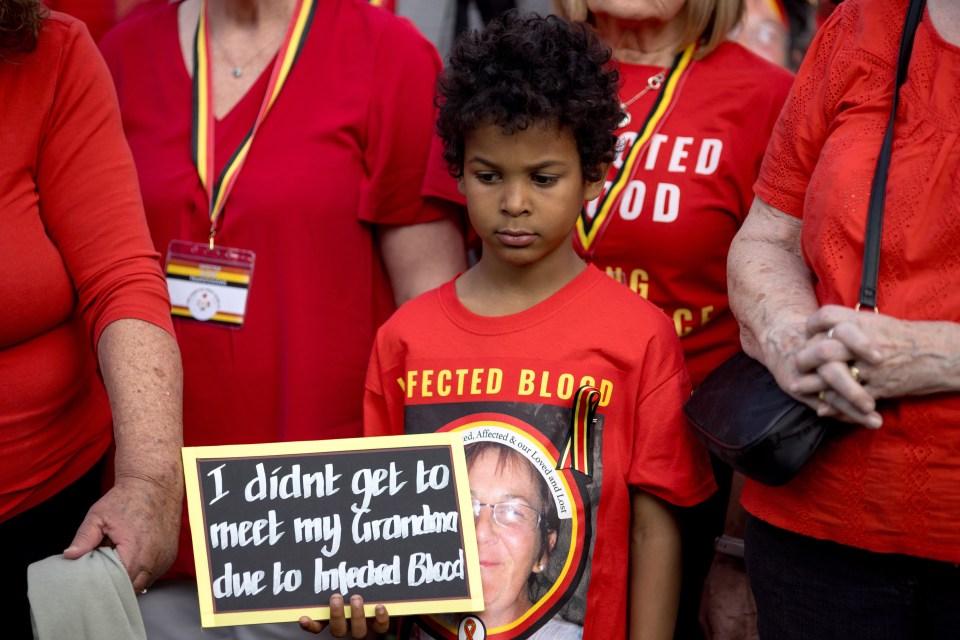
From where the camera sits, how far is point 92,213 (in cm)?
221

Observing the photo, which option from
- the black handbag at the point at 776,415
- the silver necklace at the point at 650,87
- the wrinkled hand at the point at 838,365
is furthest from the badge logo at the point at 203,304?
the wrinkled hand at the point at 838,365

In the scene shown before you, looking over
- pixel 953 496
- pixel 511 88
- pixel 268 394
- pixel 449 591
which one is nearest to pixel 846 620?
pixel 953 496

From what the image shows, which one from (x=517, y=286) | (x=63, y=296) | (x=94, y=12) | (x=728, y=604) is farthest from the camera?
(x=94, y=12)

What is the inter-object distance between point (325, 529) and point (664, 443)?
682 mm

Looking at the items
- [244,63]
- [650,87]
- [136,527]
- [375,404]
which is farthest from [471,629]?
[244,63]

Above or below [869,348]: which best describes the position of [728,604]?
below

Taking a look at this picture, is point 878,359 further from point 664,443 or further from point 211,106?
point 211,106

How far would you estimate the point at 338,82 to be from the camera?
276 centimetres

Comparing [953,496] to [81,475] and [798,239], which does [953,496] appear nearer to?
[798,239]

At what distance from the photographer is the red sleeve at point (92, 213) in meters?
2.20

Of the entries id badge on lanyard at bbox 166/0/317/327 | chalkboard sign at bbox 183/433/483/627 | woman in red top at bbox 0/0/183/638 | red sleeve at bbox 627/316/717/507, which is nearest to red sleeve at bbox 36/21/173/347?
woman in red top at bbox 0/0/183/638

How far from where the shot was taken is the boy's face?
93.4 inches

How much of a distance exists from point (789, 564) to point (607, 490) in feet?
1.31

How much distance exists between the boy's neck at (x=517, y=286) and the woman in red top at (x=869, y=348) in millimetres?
430
